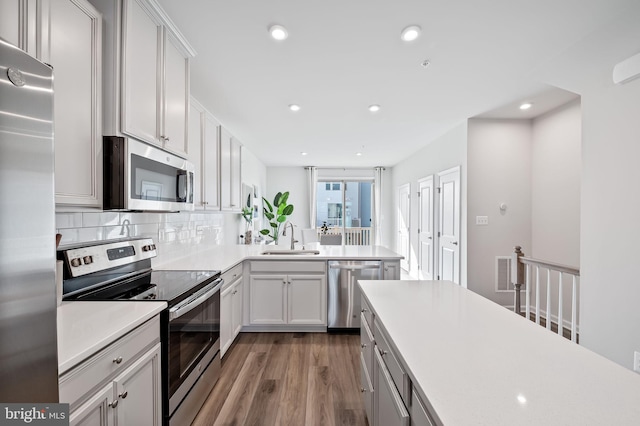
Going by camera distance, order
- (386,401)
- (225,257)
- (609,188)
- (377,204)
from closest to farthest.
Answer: (386,401) → (609,188) → (225,257) → (377,204)

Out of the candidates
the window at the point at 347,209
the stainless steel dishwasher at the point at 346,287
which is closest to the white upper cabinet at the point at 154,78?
the stainless steel dishwasher at the point at 346,287

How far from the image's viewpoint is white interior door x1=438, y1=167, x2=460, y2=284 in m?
4.18

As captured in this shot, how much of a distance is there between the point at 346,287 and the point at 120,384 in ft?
7.59

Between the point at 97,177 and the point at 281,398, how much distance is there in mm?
1848

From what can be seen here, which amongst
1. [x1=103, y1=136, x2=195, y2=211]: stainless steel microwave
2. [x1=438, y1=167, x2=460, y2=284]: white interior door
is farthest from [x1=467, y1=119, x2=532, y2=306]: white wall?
[x1=103, y1=136, x2=195, y2=211]: stainless steel microwave

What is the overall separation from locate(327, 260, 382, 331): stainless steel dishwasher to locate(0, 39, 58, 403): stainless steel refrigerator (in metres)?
2.60

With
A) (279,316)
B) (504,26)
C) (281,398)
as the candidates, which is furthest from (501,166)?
(281,398)

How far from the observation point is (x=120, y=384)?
1.10 meters

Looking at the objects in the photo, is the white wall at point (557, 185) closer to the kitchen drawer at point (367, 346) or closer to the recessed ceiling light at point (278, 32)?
the kitchen drawer at point (367, 346)

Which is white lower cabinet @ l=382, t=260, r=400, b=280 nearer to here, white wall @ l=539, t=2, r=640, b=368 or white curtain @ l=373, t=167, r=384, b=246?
white wall @ l=539, t=2, r=640, b=368

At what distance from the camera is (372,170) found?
8.09 meters

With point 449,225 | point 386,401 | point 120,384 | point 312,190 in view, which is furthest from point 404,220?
point 120,384

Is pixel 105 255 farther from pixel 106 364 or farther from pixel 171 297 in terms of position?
pixel 106 364

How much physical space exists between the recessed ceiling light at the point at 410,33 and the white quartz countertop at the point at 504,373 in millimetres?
1823
